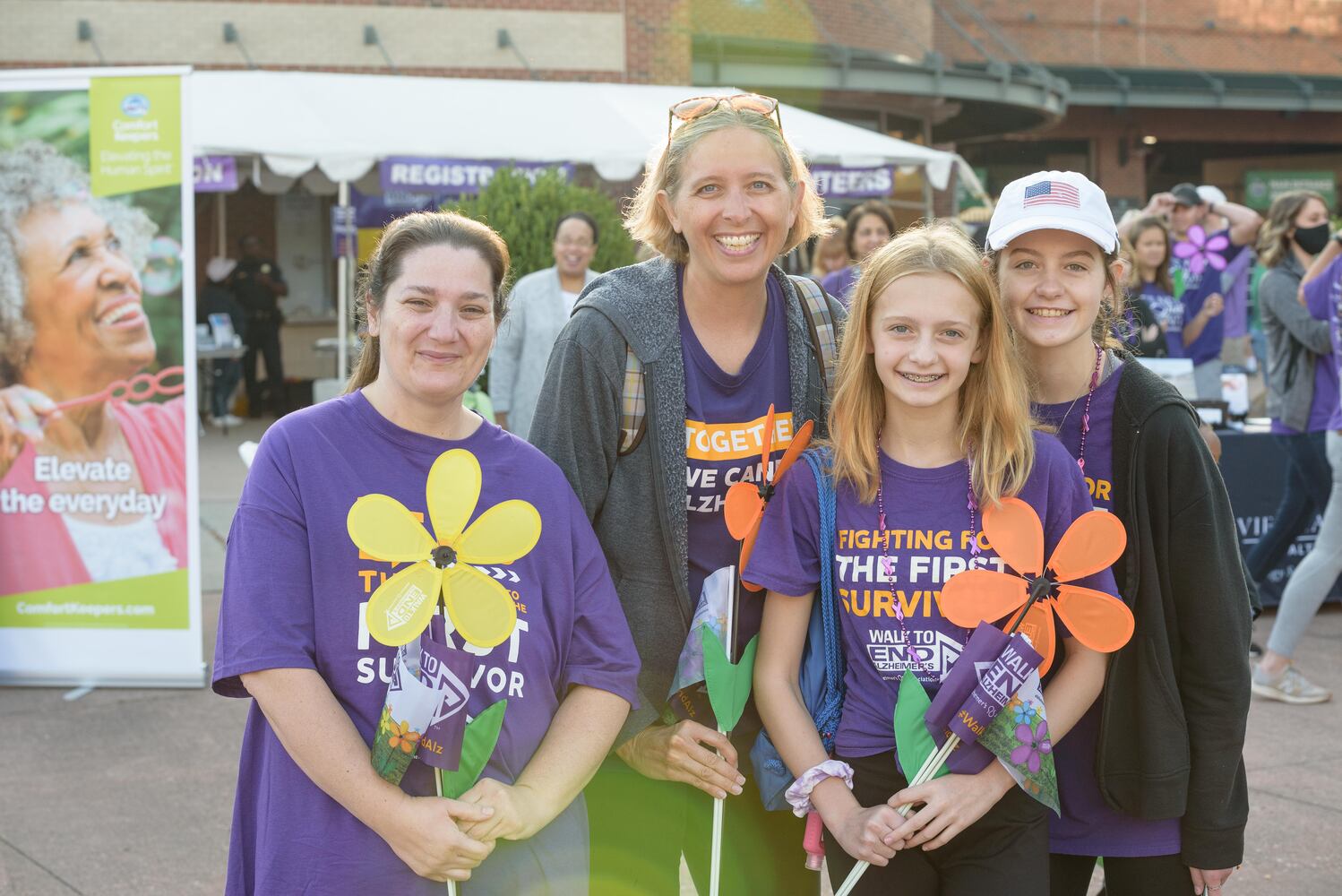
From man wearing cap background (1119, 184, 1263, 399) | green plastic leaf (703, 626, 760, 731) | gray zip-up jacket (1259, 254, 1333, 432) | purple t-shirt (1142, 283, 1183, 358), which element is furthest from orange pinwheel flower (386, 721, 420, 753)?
purple t-shirt (1142, 283, 1183, 358)

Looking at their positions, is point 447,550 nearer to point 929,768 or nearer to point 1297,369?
point 929,768

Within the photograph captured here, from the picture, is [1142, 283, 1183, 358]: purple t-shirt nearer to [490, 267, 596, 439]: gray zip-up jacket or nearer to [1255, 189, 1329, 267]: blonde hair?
[1255, 189, 1329, 267]: blonde hair

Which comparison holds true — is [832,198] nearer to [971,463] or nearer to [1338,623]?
[1338,623]

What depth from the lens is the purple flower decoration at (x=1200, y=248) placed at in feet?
26.8

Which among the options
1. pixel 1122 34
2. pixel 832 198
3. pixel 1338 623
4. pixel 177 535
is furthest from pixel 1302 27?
pixel 177 535

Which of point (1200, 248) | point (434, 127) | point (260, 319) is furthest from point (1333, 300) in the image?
point (260, 319)

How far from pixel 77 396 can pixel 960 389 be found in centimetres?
412

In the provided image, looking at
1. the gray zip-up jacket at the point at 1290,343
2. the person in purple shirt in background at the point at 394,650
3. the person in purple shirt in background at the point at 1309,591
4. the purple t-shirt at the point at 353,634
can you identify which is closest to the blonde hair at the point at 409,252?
the person in purple shirt in background at the point at 394,650

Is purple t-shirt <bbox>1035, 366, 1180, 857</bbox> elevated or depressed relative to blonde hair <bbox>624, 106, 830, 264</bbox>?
depressed

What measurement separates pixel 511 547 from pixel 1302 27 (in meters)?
28.3

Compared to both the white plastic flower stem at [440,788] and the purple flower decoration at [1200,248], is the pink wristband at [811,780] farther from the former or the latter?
the purple flower decoration at [1200,248]

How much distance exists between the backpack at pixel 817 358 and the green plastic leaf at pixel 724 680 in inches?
15.0

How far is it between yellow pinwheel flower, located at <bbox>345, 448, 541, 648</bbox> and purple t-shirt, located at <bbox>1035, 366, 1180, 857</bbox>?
0.95m

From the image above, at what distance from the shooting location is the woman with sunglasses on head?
237 centimetres
